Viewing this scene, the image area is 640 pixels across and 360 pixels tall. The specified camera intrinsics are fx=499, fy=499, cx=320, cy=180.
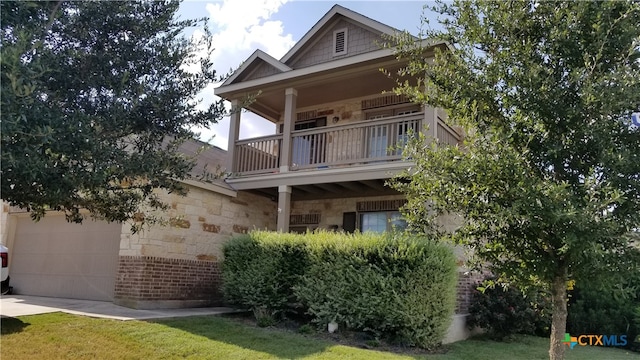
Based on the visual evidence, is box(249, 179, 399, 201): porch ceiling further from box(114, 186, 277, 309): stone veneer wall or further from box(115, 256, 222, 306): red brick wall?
box(115, 256, 222, 306): red brick wall

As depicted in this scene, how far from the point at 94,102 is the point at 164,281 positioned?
624 centimetres

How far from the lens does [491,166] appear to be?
4797 millimetres

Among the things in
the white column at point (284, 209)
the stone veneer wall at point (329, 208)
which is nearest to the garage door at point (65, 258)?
the white column at point (284, 209)

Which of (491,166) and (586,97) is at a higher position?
(586,97)

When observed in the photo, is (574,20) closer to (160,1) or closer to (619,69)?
(619,69)

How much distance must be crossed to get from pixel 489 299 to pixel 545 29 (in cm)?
654

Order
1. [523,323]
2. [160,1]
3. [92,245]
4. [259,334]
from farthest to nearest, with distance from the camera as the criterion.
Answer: [92,245] < [523,323] < [259,334] < [160,1]

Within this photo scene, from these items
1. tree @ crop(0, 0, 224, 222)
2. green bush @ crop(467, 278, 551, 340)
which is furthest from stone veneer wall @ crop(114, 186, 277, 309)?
green bush @ crop(467, 278, 551, 340)

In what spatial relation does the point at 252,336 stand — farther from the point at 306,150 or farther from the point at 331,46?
the point at 331,46

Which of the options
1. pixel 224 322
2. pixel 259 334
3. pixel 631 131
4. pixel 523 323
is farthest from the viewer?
pixel 523 323

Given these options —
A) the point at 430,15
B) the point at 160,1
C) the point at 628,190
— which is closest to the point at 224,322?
the point at 160,1

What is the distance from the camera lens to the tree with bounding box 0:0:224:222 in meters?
4.34

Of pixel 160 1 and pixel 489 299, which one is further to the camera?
pixel 489 299

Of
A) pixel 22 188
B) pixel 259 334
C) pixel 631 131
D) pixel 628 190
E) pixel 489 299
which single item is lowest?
pixel 259 334
